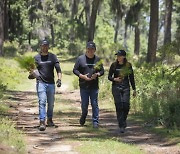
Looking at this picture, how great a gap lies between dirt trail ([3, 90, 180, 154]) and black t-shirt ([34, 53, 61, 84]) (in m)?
1.22

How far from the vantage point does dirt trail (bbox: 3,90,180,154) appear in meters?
8.56

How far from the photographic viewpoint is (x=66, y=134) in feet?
32.4

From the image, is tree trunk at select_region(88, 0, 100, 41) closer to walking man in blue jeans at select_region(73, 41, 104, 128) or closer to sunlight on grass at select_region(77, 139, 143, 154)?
walking man in blue jeans at select_region(73, 41, 104, 128)

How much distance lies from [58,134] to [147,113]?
152 inches

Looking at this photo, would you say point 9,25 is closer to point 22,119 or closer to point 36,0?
point 36,0

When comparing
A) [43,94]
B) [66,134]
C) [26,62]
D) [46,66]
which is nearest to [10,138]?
[66,134]

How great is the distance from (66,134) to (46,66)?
1.66 metres

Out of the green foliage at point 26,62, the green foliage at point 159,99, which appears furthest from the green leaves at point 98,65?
the green foliage at point 159,99

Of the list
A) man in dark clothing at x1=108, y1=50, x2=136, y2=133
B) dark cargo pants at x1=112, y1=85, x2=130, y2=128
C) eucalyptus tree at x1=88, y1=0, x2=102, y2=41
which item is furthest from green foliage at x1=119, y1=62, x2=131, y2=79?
eucalyptus tree at x1=88, y1=0, x2=102, y2=41

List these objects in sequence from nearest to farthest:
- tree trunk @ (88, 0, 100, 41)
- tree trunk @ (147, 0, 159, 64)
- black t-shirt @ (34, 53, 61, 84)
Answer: black t-shirt @ (34, 53, 61, 84) < tree trunk @ (147, 0, 159, 64) < tree trunk @ (88, 0, 100, 41)

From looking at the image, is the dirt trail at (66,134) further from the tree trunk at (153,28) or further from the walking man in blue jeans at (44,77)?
the tree trunk at (153,28)

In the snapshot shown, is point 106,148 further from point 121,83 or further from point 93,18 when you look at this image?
point 93,18

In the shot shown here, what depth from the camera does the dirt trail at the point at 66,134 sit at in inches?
337

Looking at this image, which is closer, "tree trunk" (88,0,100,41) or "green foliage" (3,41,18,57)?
"tree trunk" (88,0,100,41)
